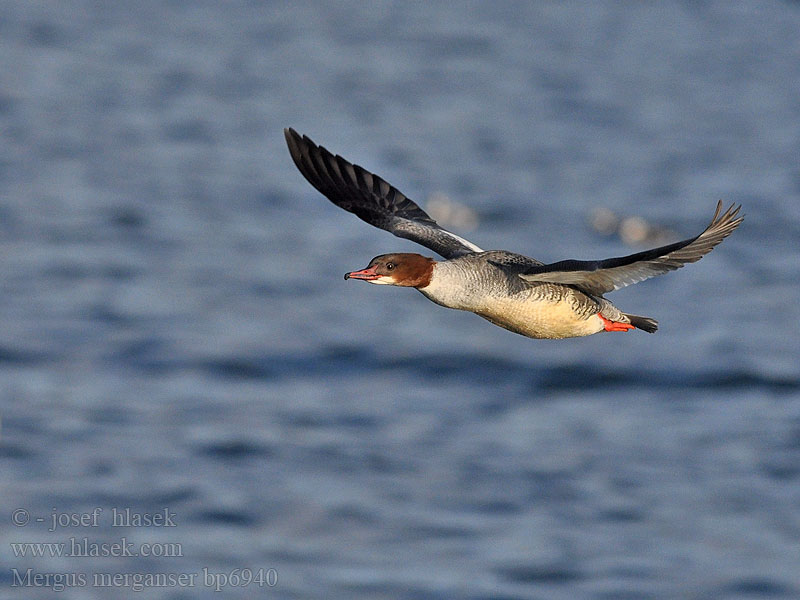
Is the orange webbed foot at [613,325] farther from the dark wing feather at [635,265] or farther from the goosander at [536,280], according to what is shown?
the dark wing feather at [635,265]

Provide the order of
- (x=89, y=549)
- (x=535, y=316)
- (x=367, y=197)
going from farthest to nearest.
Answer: (x=89, y=549), (x=367, y=197), (x=535, y=316)

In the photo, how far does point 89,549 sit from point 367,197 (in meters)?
58.4

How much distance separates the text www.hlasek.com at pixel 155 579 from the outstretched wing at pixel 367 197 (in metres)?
A: 49.0

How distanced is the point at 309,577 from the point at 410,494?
8.25 metres

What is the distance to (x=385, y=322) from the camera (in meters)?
74.8

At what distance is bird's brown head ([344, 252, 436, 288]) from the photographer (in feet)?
34.9

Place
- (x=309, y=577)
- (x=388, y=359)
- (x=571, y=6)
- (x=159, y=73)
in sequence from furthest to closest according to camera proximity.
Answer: (x=571, y=6) < (x=159, y=73) < (x=388, y=359) < (x=309, y=577)

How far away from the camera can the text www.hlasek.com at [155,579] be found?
2425 inches

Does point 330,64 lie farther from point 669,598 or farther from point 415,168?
point 669,598

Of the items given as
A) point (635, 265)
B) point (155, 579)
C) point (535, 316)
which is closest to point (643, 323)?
point (535, 316)

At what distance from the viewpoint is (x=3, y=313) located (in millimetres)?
78312

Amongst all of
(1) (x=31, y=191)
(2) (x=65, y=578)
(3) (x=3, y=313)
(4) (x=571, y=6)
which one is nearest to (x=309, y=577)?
(2) (x=65, y=578)

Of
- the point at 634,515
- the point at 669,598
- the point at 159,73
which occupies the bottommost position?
the point at 669,598

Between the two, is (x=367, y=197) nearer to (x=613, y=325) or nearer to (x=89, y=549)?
(x=613, y=325)
